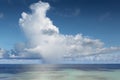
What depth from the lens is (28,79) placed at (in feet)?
28.3

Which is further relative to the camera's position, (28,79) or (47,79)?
(28,79)

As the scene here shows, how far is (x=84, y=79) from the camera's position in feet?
26.1

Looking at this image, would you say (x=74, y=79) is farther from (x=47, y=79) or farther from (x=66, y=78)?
(x=47, y=79)

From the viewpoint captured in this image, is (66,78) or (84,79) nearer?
(84,79)

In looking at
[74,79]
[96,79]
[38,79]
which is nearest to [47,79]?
[38,79]

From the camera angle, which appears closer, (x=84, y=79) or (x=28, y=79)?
(x=84, y=79)

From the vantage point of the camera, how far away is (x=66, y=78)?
28.2 feet

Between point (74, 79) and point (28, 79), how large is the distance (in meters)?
1.68

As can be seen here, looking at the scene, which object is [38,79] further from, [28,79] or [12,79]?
[12,79]

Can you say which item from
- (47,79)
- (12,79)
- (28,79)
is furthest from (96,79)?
(12,79)

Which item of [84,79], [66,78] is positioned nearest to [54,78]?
[66,78]

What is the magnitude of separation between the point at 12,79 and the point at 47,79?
1483 mm

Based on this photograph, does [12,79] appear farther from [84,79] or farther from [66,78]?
[84,79]

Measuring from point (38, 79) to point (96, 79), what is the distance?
2049 mm
